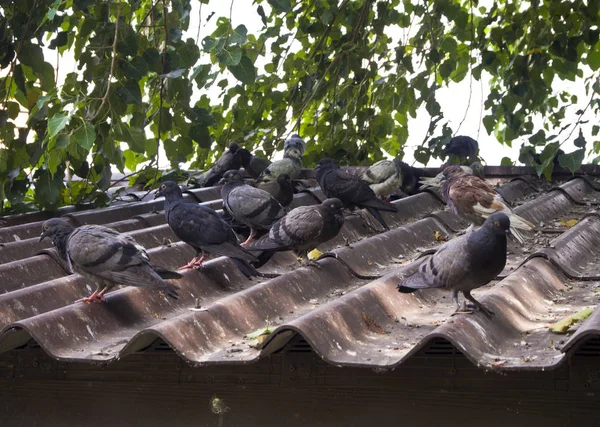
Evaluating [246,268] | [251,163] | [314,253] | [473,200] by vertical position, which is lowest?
[251,163]

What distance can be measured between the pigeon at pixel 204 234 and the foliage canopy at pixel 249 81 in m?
0.45

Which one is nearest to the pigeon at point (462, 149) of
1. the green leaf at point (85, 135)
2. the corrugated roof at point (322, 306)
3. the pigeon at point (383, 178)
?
the pigeon at point (383, 178)

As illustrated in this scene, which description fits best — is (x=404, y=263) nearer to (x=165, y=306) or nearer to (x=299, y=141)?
(x=165, y=306)

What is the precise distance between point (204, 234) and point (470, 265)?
1.89 metres

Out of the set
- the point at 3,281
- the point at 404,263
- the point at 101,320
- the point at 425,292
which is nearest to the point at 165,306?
the point at 101,320

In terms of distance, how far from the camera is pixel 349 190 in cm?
723

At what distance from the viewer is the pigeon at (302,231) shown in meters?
5.62

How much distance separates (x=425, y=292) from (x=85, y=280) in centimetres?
167

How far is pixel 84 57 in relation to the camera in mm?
5969

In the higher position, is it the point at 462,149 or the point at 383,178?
the point at 462,149

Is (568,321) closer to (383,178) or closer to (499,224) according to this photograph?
(499,224)

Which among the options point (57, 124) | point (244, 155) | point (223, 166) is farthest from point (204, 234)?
point (244, 155)

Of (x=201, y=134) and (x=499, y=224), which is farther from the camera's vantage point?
(x=201, y=134)

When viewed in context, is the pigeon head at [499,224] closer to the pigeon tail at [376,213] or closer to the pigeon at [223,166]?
the pigeon tail at [376,213]
